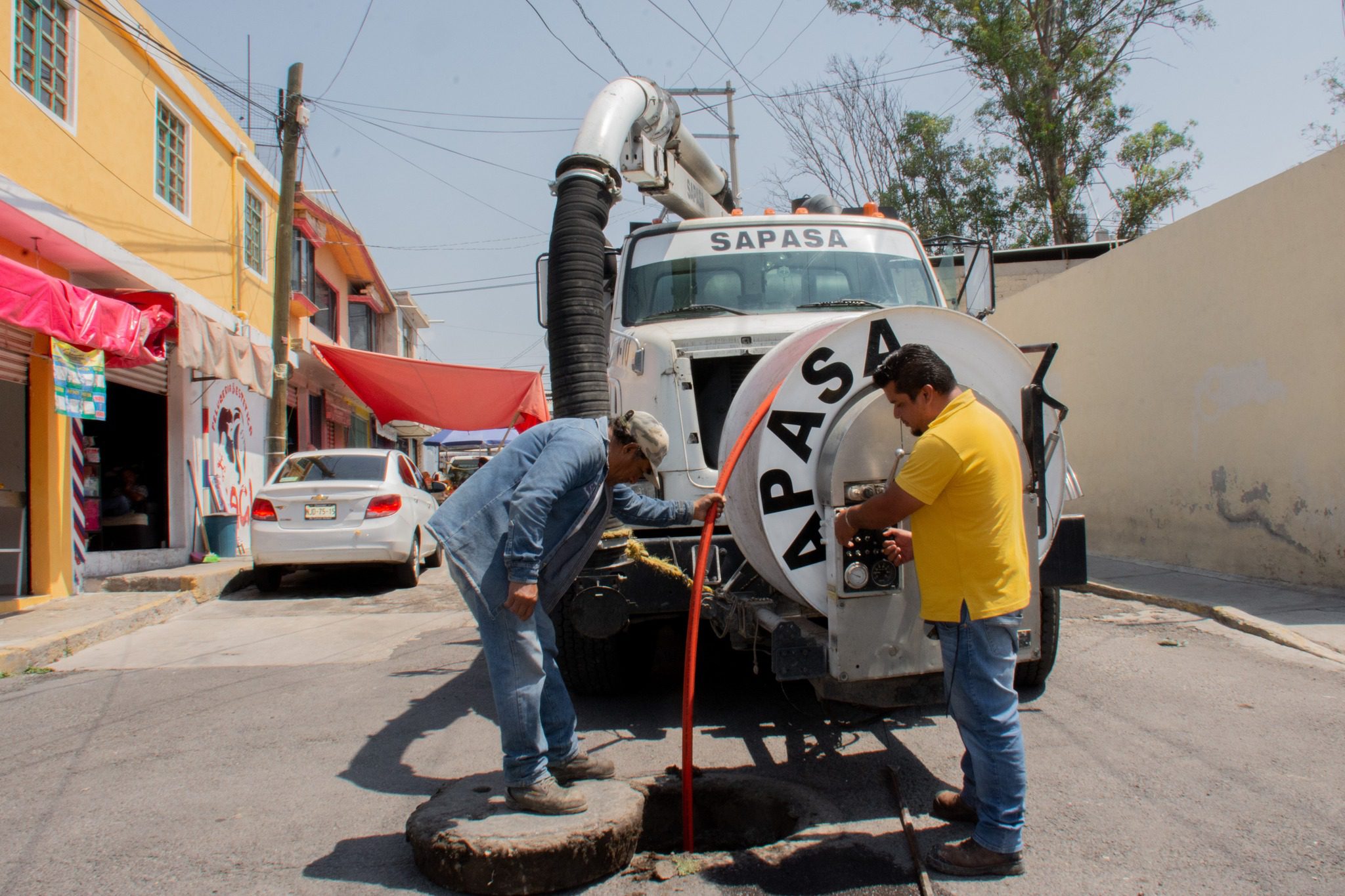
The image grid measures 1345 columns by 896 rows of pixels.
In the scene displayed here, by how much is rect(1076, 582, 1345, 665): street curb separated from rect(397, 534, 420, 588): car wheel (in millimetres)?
6934

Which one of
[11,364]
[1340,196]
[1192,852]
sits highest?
[1340,196]

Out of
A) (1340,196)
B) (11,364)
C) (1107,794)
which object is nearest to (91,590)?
(11,364)

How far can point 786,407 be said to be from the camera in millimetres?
3441

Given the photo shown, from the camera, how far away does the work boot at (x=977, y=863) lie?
9.57 ft

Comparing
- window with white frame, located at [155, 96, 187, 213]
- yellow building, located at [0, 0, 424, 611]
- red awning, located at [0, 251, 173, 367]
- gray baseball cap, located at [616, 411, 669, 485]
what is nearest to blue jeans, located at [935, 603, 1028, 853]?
gray baseball cap, located at [616, 411, 669, 485]

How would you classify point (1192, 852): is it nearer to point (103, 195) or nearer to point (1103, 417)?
point (1103, 417)

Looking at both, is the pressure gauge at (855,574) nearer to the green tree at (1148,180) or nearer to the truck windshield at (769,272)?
the truck windshield at (769,272)

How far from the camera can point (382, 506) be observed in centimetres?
993

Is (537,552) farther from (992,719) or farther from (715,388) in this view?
(715,388)

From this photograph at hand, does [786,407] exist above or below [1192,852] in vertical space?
above

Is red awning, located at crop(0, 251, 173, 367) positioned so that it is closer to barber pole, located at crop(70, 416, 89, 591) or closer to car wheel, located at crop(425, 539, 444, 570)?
barber pole, located at crop(70, 416, 89, 591)

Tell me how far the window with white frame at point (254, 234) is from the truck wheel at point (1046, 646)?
13023 millimetres

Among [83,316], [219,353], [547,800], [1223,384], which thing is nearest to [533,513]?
[547,800]

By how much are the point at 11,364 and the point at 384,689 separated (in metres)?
5.67
